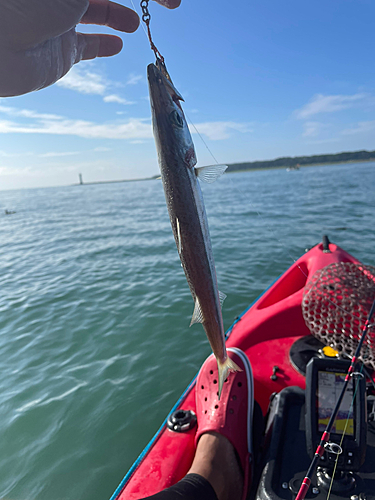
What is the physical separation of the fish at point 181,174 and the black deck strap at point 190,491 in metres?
1.88

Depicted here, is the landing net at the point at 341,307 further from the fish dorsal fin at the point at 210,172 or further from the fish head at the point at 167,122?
the fish head at the point at 167,122

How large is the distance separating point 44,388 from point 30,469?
5.41 feet

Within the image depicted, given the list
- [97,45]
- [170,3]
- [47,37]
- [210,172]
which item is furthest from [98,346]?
[170,3]

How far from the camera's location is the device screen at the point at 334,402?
302 cm

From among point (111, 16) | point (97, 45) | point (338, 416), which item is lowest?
point (338, 416)

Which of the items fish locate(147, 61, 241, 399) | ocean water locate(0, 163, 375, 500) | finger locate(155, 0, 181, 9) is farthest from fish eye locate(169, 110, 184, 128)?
ocean water locate(0, 163, 375, 500)

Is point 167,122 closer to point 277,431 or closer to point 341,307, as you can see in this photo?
point 277,431

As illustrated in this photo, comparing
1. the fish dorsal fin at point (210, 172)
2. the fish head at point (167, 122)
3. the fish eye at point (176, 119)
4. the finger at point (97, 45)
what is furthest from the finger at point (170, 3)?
the fish dorsal fin at point (210, 172)

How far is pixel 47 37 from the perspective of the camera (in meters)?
1.85

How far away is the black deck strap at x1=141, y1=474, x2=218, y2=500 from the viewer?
103 inches

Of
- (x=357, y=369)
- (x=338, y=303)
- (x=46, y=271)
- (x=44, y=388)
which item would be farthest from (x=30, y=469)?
(x=46, y=271)

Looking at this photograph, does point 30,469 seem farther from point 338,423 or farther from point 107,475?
point 338,423

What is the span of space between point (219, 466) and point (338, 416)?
1.25 m

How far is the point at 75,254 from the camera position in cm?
1552
